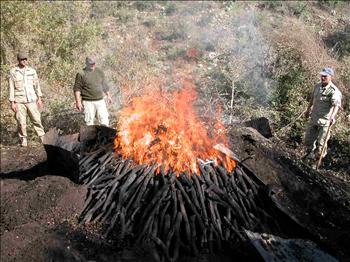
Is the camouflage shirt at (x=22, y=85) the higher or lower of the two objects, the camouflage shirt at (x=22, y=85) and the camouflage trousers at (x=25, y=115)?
the higher

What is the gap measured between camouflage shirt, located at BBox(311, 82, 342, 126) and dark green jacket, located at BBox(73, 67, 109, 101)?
4900 millimetres

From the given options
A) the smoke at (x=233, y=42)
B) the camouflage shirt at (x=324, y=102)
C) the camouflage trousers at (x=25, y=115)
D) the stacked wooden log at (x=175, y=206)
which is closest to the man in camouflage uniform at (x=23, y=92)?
the camouflage trousers at (x=25, y=115)

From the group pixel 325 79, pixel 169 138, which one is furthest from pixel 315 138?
pixel 169 138

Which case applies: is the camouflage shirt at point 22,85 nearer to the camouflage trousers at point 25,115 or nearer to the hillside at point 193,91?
the camouflage trousers at point 25,115

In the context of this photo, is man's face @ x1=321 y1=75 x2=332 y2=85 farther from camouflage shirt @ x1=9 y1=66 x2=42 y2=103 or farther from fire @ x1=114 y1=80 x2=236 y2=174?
camouflage shirt @ x1=9 y1=66 x2=42 y2=103

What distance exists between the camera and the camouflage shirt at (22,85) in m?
8.25

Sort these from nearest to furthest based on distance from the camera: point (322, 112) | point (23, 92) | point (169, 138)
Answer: point (169, 138), point (322, 112), point (23, 92)

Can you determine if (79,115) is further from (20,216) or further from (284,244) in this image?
(284,244)

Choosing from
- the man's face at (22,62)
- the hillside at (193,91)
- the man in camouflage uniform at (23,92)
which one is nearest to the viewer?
the hillside at (193,91)

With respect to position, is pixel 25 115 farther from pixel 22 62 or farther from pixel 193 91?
pixel 193 91

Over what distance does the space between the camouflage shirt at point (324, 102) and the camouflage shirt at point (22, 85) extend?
21.3 feet

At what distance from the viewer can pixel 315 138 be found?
855 centimetres

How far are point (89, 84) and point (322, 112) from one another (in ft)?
17.3

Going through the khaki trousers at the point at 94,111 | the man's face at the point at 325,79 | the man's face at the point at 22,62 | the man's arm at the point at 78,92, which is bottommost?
the khaki trousers at the point at 94,111
